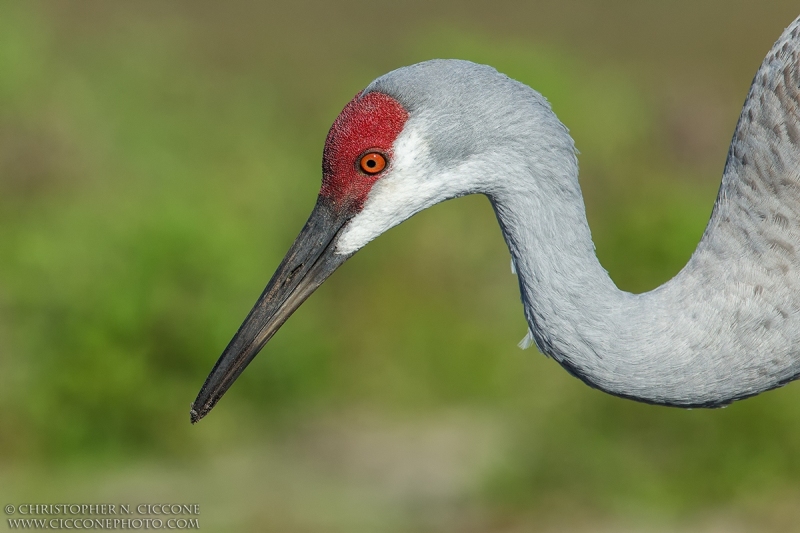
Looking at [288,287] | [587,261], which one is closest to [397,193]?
[288,287]

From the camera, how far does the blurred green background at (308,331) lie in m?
7.41

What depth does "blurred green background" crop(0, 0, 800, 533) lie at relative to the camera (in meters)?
7.41

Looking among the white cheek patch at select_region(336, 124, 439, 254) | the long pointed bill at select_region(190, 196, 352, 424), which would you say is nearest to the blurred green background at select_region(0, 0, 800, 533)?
the long pointed bill at select_region(190, 196, 352, 424)

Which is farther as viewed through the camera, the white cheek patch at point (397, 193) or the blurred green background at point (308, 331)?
the blurred green background at point (308, 331)

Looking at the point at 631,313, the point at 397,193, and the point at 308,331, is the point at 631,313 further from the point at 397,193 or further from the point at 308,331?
the point at 308,331

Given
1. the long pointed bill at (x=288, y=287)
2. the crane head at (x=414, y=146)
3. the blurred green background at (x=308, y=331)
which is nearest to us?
the crane head at (x=414, y=146)

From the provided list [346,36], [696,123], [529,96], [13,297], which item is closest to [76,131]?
[13,297]

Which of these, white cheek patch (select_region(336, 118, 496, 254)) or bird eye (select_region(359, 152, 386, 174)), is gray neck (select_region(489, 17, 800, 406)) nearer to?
white cheek patch (select_region(336, 118, 496, 254))

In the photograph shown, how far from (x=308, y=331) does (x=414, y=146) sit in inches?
201

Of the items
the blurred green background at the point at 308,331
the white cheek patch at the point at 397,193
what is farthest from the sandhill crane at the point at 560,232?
the blurred green background at the point at 308,331

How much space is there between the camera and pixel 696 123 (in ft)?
34.8

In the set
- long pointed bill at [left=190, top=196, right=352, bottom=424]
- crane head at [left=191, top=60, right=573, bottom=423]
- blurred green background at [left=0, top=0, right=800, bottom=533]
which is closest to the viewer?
crane head at [left=191, top=60, right=573, bottom=423]

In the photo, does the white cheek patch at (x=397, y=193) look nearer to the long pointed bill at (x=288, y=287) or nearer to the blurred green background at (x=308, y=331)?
the long pointed bill at (x=288, y=287)

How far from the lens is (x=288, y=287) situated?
12.0ft
